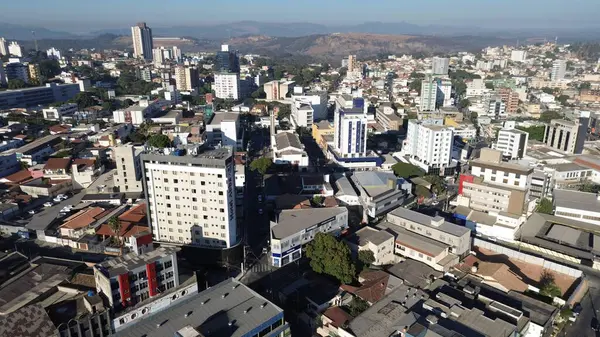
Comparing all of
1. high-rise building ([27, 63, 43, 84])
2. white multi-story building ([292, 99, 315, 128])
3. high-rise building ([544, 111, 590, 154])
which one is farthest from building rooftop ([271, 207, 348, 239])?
high-rise building ([27, 63, 43, 84])

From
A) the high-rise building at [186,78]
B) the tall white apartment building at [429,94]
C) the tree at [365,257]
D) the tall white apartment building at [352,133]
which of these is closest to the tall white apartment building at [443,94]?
Answer: the tall white apartment building at [429,94]

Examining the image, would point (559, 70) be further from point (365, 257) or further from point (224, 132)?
point (365, 257)

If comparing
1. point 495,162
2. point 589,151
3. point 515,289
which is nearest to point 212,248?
point 515,289

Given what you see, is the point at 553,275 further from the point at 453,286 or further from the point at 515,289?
the point at 453,286

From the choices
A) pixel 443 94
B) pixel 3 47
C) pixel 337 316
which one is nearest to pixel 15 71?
pixel 3 47

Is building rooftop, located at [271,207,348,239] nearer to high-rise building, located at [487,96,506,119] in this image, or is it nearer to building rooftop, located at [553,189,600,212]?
building rooftop, located at [553,189,600,212]

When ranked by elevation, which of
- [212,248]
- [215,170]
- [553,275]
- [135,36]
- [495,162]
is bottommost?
[553,275]
